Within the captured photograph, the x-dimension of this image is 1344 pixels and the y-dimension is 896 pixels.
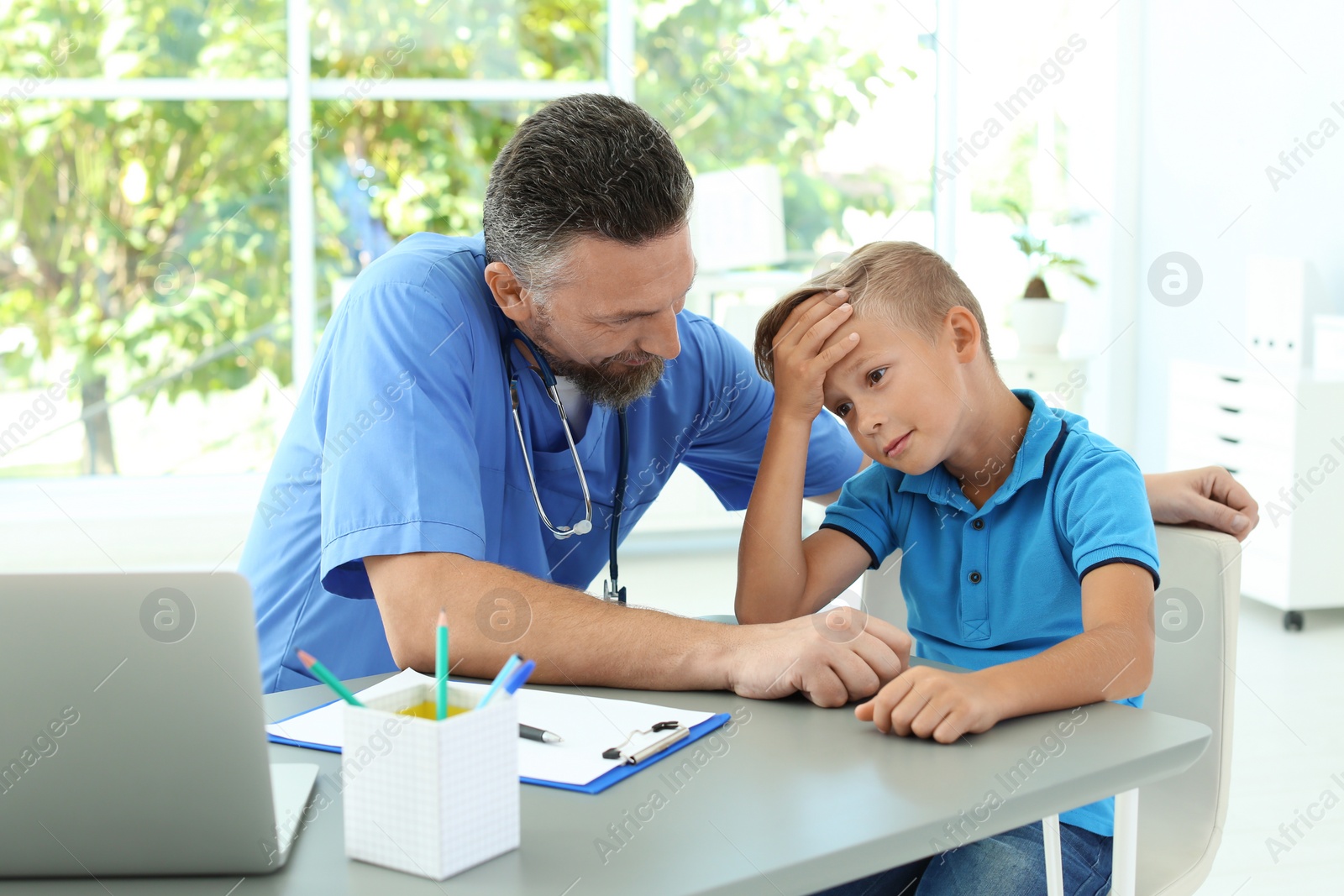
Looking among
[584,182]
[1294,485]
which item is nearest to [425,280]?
[584,182]

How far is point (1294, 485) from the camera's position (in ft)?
11.8

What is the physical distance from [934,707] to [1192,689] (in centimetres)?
44

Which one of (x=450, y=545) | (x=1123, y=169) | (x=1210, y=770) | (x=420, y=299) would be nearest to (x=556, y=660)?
(x=450, y=545)

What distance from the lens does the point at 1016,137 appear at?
5371 mm

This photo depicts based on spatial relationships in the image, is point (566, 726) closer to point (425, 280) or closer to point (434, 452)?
point (434, 452)

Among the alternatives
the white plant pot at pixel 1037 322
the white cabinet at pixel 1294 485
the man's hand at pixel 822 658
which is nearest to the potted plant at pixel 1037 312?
the white plant pot at pixel 1037 322

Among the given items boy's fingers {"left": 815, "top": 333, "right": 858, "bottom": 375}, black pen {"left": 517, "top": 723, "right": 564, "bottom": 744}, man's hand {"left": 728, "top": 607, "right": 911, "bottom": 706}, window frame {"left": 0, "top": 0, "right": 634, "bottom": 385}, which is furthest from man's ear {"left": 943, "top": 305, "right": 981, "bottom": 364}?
window frame {"left": 0, "top": 0, "right": 634, "bottom": 385}

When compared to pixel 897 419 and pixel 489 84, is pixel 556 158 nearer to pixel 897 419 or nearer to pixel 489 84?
pixel 897 419

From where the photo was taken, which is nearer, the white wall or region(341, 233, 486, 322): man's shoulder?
region(341, 233, 486, 322): man's shoulder

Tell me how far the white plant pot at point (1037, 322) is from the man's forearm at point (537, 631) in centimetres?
382

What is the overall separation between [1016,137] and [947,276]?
431 centimetres

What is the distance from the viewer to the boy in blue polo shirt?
1177 mm

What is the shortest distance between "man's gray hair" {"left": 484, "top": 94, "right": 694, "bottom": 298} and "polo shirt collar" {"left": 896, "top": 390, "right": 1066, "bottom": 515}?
0.42 m

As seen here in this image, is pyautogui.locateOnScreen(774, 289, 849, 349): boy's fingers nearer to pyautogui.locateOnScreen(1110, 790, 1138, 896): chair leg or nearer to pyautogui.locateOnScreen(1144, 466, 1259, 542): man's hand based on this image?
pyautogui.locateOnScreen(1144, 466, 1259, 542): man's hand
